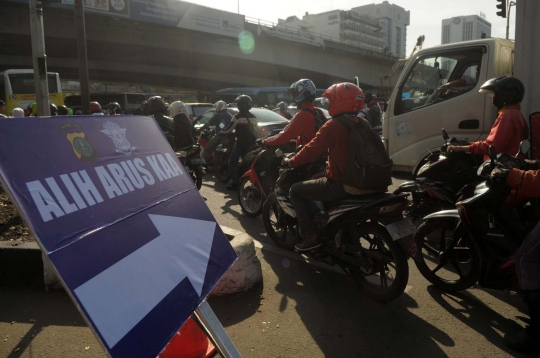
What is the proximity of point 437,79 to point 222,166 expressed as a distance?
4436 mm

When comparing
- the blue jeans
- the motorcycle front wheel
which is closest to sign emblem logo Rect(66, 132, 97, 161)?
the motorcycle front wheel

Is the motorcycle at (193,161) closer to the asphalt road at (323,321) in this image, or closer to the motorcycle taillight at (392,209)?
the asphalt road at (323,321)

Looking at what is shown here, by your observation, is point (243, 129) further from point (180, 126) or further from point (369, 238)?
point (369, 238)

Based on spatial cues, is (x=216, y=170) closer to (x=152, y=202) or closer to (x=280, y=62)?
(x=152, y=202)

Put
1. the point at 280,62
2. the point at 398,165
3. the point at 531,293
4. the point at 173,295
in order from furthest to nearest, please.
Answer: the point at 280,62
the point at 398,165
the point at 531,293
the point at 173,295

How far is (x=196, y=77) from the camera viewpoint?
156 feet

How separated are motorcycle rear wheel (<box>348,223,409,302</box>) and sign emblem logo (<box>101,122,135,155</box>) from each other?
214 cm

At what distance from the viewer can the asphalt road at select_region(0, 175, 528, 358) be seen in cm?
287

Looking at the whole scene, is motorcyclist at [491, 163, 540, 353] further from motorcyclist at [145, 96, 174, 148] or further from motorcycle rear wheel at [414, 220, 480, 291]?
motorcyclist at [145, 96, 174, 148]

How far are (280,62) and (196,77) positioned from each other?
10915mm

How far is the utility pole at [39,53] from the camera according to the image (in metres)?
6.52

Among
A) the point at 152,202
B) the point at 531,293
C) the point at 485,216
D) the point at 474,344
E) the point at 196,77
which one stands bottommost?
the point at 474,344

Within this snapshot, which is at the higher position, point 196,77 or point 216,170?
point 196,77

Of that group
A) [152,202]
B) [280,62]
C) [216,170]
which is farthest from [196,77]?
[152,202]
